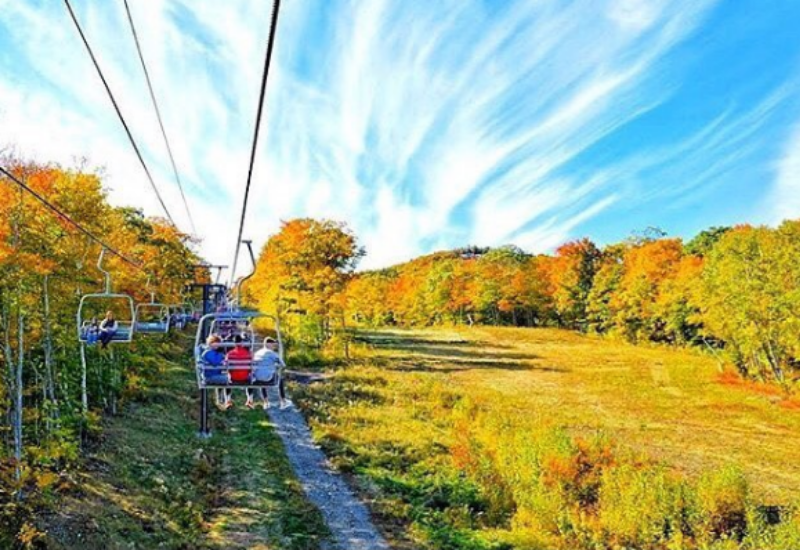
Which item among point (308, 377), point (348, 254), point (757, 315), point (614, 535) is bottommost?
point (614, 535)

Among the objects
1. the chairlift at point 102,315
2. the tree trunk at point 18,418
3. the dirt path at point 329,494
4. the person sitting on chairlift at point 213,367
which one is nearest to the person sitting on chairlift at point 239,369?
the person sitting on chairlift at point 213,367

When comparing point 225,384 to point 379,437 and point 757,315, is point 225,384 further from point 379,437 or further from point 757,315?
point 757,315

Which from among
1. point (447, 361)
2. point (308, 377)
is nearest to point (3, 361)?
point (308, 377)

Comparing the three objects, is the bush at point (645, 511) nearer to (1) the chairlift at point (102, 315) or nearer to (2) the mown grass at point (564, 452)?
(2) the mown grass at point (564, 452)

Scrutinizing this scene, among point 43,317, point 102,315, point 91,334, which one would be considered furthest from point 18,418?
point 102,315

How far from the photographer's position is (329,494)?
22891 mm

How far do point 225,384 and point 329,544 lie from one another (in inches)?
372

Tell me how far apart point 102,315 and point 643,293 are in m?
67.0

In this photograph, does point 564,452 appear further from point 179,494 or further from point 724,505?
point 179,494

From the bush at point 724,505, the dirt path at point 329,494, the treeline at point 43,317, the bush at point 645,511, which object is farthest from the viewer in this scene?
the dirt path at point 329,494

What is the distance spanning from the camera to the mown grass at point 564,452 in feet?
61.9

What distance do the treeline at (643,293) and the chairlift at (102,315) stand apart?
22.5 metres

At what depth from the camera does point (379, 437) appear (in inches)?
1166

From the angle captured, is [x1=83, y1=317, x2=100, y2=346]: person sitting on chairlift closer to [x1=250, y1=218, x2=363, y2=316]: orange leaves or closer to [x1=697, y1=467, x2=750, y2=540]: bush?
[x1=697, y1=467, x2=750, y2=540]: bush
